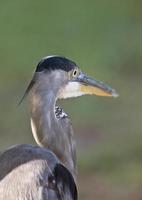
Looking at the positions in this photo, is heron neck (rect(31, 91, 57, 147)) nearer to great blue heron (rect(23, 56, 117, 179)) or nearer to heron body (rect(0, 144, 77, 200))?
great blue heron (rect(23, 56, 117, 179))

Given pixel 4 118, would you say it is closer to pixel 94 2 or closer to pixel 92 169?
pixel 92 169

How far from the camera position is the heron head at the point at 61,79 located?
4246 mm

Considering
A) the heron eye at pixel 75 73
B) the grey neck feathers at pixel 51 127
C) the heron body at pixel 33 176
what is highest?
the heron eye at pixel 75 73

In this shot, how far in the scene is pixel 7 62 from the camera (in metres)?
9.39

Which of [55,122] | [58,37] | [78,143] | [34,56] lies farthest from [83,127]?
[55,122]

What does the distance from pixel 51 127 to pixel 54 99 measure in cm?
14

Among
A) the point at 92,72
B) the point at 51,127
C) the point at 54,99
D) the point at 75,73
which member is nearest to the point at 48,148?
the point at 51,127

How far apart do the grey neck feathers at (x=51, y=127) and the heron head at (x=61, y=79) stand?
42mm

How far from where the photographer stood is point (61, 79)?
4.32m

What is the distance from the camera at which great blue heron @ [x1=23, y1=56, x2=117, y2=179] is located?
4.26 metres

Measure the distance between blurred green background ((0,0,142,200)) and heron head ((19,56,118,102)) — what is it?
1.79m

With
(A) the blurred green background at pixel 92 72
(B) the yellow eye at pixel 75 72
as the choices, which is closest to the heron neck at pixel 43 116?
(B) the yellow eye at pixel 75 72

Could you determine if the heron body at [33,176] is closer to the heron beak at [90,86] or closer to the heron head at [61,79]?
the heron head at [61,79]

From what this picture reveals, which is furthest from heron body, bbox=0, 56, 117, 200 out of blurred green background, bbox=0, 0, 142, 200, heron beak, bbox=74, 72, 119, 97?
blurred green background, bbox=0, 0, 142, 200
